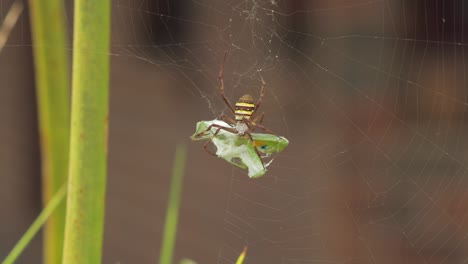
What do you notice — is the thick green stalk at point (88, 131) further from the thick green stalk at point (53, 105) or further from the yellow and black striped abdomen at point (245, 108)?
the yellow and black striped abdomen at point (245, 108)

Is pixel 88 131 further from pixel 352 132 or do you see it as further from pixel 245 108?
pixel 352 132

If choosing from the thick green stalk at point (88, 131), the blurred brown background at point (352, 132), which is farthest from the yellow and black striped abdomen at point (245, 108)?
the blurred brown background at point (352, 132)

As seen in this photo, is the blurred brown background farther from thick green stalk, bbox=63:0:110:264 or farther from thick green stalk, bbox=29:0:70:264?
thick green stalk, bbox=63:0:110:264

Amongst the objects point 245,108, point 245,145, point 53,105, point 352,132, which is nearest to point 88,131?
point 53,105

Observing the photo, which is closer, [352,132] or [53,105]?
[53,105]

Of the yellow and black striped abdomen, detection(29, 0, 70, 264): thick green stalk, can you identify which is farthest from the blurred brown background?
detection(29, 0, 70, 264): thick green stalk

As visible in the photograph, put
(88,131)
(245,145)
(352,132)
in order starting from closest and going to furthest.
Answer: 1. (88,131)
2. (245,145)
3. (352,132)
